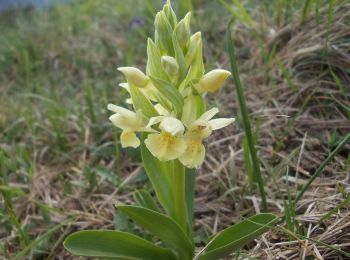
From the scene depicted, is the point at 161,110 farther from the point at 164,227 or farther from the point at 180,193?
the point at 164,227

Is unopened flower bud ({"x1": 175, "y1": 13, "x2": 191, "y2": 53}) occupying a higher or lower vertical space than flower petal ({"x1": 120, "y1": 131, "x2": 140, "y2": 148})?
higher

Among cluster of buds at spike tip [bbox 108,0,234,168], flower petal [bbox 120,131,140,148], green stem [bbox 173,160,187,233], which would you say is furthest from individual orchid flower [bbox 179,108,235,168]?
flower petal [bbox 120,131,140,148]

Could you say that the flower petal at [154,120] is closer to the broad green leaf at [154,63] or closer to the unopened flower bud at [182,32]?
the broad green leaf at [154,63]

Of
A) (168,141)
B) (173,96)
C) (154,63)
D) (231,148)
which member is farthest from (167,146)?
(231,148)

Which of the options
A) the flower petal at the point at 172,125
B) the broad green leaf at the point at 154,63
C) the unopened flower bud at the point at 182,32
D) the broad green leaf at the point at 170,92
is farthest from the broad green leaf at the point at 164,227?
the unopened flower bud at the point at 182,32

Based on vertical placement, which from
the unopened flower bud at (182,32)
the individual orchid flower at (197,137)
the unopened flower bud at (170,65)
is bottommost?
the individual orchid flower at (197,137)

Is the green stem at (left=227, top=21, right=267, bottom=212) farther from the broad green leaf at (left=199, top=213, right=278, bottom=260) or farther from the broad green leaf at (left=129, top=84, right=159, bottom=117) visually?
the broad green leaf at (left=129, top=84, right=159, bottom=117)
